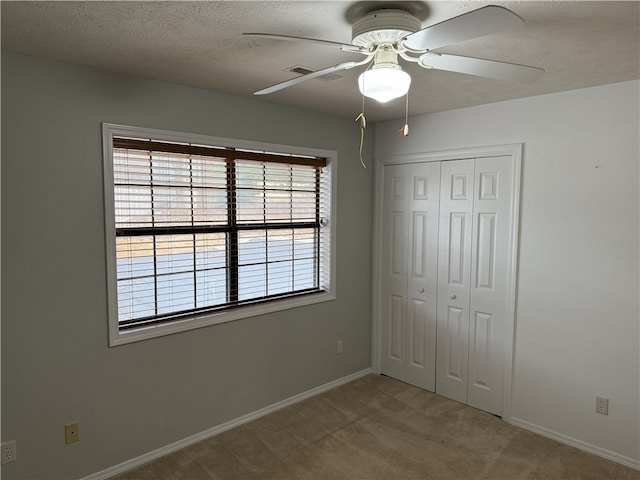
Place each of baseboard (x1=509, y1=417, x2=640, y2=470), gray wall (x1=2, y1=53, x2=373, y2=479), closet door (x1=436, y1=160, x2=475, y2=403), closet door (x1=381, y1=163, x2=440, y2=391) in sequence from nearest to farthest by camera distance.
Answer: gray wall (x1=2, y1=53, x2=373, y2=479) → baseboard (x1=509, y1=417, x2=640, y2=470) → closet door (x1=436, y1=160, x2=475, y2=403) → closet door (x1=381, y1=163, x2=440, y2=391)

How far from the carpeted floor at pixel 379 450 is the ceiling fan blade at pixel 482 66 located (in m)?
2.23

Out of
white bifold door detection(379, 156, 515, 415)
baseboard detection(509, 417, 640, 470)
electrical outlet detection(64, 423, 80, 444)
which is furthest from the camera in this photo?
white bifold door detection(379, 156, 515, 415)

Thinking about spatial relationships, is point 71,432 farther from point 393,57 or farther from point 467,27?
point 467,27

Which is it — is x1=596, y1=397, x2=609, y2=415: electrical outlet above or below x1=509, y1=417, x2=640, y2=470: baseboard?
above

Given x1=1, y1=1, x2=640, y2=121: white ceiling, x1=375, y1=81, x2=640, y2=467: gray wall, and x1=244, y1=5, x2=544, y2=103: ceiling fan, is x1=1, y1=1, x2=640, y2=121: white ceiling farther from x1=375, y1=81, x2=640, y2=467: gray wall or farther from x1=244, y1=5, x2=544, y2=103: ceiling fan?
x1=375, y1=81, x2=640, y2=467: gray wall

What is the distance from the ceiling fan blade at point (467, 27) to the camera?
3.72 feet

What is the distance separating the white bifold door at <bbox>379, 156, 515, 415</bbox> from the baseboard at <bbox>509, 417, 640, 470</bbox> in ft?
0.77

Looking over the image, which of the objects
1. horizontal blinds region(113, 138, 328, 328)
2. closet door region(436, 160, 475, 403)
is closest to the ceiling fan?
horizontal blinds region(113, 138, 328, 328)

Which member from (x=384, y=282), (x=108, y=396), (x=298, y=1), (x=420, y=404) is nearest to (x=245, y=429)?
(x=108, y=396)

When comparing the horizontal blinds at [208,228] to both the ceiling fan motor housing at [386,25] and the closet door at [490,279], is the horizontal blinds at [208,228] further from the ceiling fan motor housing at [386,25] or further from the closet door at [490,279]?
the ceiling fan motor housing at [386,25]

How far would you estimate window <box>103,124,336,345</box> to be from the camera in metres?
2.62

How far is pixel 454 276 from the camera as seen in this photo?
352 centimetres

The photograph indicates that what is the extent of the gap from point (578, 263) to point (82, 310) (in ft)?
9.91

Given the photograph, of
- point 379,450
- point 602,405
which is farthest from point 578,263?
point 379,450
